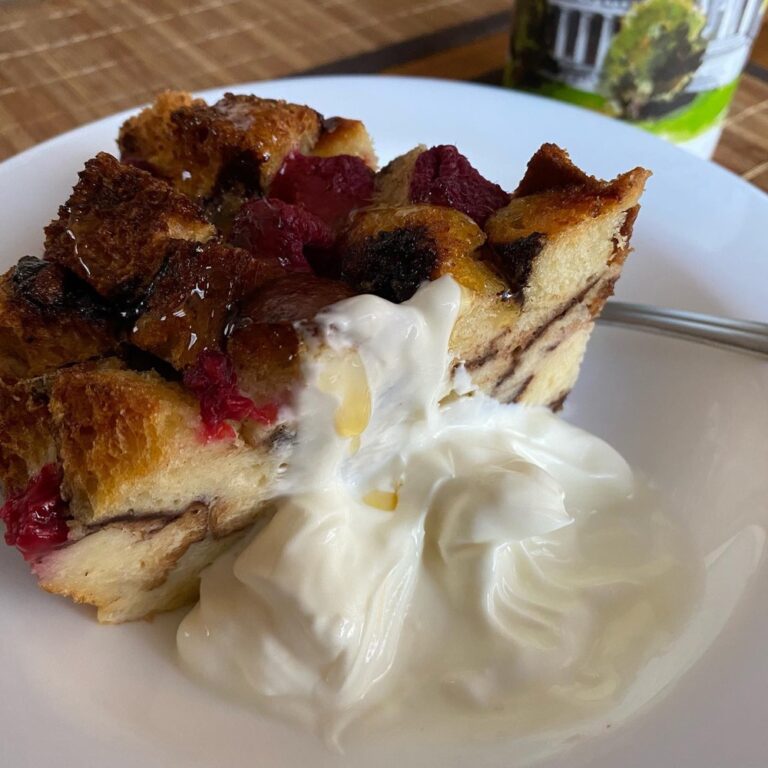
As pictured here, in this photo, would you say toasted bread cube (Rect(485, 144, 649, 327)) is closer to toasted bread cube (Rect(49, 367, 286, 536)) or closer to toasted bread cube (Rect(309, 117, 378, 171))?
toasted bread cube (Rect(309, 117, 378, 171))

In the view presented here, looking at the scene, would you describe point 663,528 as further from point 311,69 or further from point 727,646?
point 311,69

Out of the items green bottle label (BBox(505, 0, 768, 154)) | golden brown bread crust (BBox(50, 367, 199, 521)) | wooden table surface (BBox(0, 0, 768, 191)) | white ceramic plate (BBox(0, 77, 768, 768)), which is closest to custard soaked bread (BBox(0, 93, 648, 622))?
golden brown bread crust (BBox(50, 367, 199, 521))

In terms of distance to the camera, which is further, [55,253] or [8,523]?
[55,253]

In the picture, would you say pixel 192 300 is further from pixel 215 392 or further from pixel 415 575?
pixel 415 575

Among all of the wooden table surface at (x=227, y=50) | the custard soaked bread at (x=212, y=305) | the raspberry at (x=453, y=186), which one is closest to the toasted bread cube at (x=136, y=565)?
the custard soaked bread at (x=212, y=305)

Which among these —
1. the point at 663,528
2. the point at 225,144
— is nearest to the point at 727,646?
the point at 663,528

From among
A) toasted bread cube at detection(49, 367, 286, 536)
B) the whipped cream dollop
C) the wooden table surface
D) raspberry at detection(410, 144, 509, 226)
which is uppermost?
raspberry at detection(410, 144, 509, 226)
